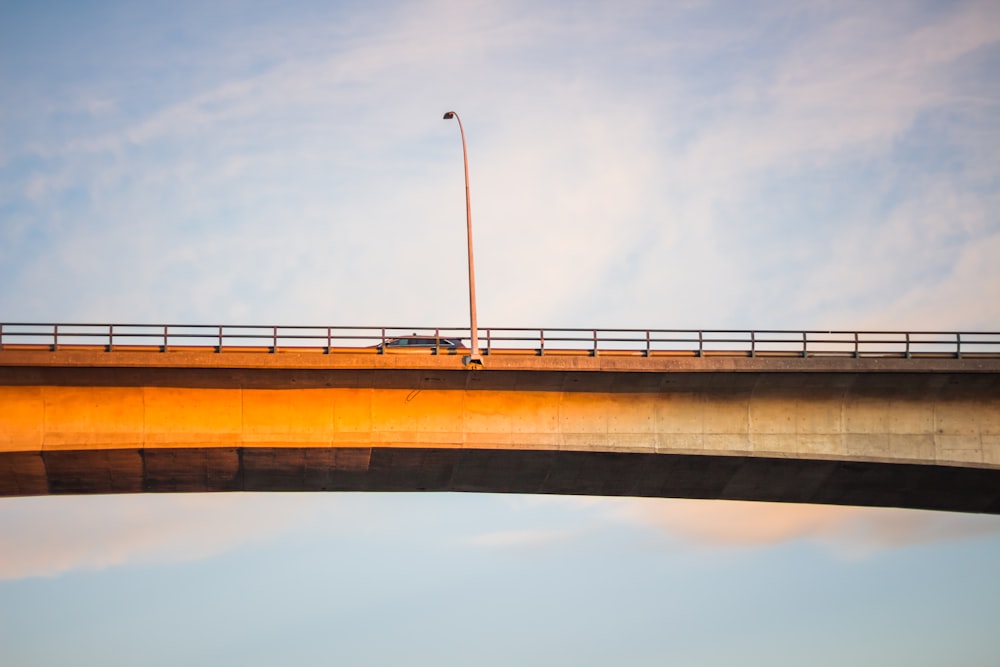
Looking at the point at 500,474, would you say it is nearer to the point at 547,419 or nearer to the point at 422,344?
the point at 547,419

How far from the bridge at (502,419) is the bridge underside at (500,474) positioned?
→ 0.08 meters

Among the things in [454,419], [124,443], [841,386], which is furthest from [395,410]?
[841,386]

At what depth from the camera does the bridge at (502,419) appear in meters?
37.1

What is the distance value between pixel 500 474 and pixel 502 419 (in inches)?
92.6

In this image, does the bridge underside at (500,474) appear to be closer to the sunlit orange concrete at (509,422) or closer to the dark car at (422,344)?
the sunlit orange concrete at (509,422)

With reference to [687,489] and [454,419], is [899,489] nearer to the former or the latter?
[687,489]

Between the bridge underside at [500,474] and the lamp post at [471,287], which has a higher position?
the lamp post at [471,287]

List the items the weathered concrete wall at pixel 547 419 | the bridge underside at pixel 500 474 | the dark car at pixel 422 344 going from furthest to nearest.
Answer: the dark car at pixel 422 344, the bridge underside at pixel 500 474, the weathered concrete wall at pixel 547 419

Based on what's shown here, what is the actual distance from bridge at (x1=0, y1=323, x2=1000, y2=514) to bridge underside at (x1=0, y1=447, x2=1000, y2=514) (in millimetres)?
83

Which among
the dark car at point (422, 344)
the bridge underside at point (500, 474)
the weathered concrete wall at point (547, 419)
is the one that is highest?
the dark car at point (422, 344)

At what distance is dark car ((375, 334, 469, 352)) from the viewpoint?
3975 centimetres

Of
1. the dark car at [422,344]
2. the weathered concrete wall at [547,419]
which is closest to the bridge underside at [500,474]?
the weathered concrete wall at [547,419]

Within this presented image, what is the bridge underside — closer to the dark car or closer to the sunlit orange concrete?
the sunlit orange concrete

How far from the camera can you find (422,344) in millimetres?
42062
